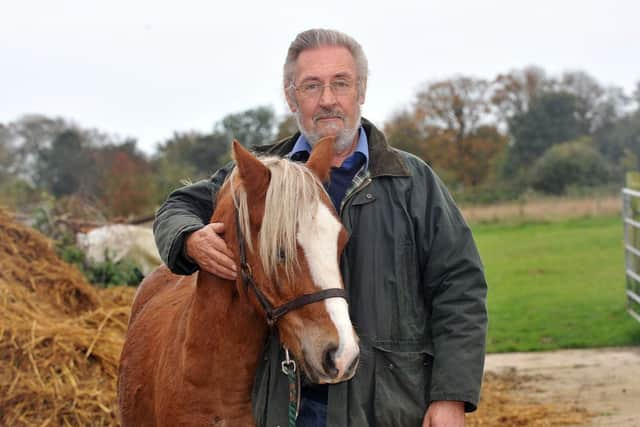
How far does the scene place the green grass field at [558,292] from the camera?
8.77 metres

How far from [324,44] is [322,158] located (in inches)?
18.4

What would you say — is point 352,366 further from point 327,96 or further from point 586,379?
point 586,379

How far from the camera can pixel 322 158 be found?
2.42 meters

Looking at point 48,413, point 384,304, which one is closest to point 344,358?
point 384,304

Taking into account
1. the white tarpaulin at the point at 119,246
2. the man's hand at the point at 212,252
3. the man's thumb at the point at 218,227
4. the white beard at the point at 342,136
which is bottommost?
the white tarpaulin at the point at 119,246

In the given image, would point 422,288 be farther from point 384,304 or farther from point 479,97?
point 479,97

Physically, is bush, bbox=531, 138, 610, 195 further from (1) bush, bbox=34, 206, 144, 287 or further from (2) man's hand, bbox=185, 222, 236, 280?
(2) man's hand, bbox=185, 222, 236, 280

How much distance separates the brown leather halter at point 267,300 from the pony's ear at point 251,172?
0.41 feet

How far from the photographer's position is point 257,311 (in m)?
2.37

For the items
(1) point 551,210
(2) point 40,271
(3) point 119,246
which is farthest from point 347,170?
(1) point 551,210

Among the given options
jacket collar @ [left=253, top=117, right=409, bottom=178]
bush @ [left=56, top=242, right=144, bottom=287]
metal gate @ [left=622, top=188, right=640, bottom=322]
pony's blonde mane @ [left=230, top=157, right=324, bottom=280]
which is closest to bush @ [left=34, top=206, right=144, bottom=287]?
bush @ [left=56, top=242, right=144, bottom=287]

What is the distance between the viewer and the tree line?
110ft

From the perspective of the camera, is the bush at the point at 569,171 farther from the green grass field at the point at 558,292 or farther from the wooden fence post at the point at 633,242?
the wooden fence post at the point at 633,242

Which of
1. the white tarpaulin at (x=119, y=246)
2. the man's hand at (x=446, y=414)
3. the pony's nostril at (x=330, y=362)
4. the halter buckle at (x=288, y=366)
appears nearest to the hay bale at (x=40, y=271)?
the white tarpaulin at (x=119, y=246)
